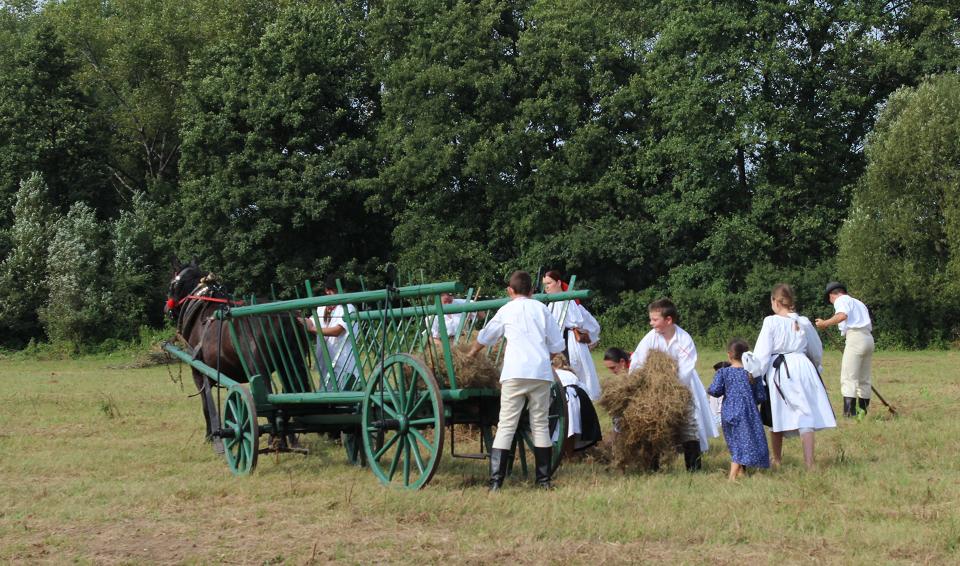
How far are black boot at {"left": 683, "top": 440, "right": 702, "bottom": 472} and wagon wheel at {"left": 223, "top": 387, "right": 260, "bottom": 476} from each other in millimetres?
3602

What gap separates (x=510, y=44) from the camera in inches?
1380

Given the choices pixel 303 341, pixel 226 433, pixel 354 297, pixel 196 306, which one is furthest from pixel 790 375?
pixel 196 306

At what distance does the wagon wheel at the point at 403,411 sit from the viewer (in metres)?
7.58

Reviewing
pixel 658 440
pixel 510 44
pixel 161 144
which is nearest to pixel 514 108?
pixel 510 44

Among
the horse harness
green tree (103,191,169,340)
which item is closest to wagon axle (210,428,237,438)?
the horse harness

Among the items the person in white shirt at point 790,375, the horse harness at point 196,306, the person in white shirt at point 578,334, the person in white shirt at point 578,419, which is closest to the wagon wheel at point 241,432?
the horse harness at point 196,306

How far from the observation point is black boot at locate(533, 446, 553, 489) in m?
7.89

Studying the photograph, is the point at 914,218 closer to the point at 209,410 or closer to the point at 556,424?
the point at 209,410

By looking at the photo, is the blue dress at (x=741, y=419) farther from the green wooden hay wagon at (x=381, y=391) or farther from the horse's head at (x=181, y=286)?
the horse's head at (x=181, y=286)

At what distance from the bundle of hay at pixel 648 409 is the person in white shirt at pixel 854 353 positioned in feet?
15.3

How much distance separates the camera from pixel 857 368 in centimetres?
1237

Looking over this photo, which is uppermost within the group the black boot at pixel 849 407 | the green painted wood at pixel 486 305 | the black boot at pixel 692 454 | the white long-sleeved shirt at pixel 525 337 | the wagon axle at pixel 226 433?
the green painted wood at pixel 486 305

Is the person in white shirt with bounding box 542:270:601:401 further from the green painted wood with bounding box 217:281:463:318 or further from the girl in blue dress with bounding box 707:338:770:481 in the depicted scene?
the green painted wood with bounding box 217:281:463:318

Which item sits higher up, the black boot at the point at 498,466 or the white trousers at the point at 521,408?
the white trousers at the point at 521,408
